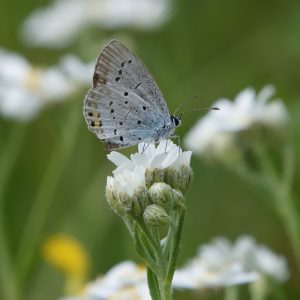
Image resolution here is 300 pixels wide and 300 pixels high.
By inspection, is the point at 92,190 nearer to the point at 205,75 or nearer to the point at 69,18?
the point at 205,75

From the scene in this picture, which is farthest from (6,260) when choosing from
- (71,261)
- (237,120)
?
(237,120)

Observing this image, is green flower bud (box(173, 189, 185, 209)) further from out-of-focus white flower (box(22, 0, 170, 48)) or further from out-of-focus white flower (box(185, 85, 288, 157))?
out-of-focus white flower (box(22, 0, 170, 48))

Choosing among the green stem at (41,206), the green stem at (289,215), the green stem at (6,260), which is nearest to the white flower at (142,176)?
the green stem at (289,215)

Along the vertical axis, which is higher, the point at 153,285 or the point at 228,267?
the point at 228,267

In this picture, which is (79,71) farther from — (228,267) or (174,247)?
(174,247)

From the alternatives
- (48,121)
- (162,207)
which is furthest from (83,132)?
(162,207)

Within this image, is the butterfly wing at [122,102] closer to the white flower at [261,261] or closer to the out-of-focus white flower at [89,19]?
the white flower at [261,261]

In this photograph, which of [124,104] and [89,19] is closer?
[124,104]

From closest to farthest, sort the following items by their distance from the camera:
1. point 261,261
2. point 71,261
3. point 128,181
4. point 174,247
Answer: point 174,247
point 128,181
point 261,261
point 71,261

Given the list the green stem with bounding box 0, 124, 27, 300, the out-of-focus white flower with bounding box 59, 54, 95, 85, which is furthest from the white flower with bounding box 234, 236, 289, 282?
the out-of-focus white flower with bounding box 59, 54, 95, 85
